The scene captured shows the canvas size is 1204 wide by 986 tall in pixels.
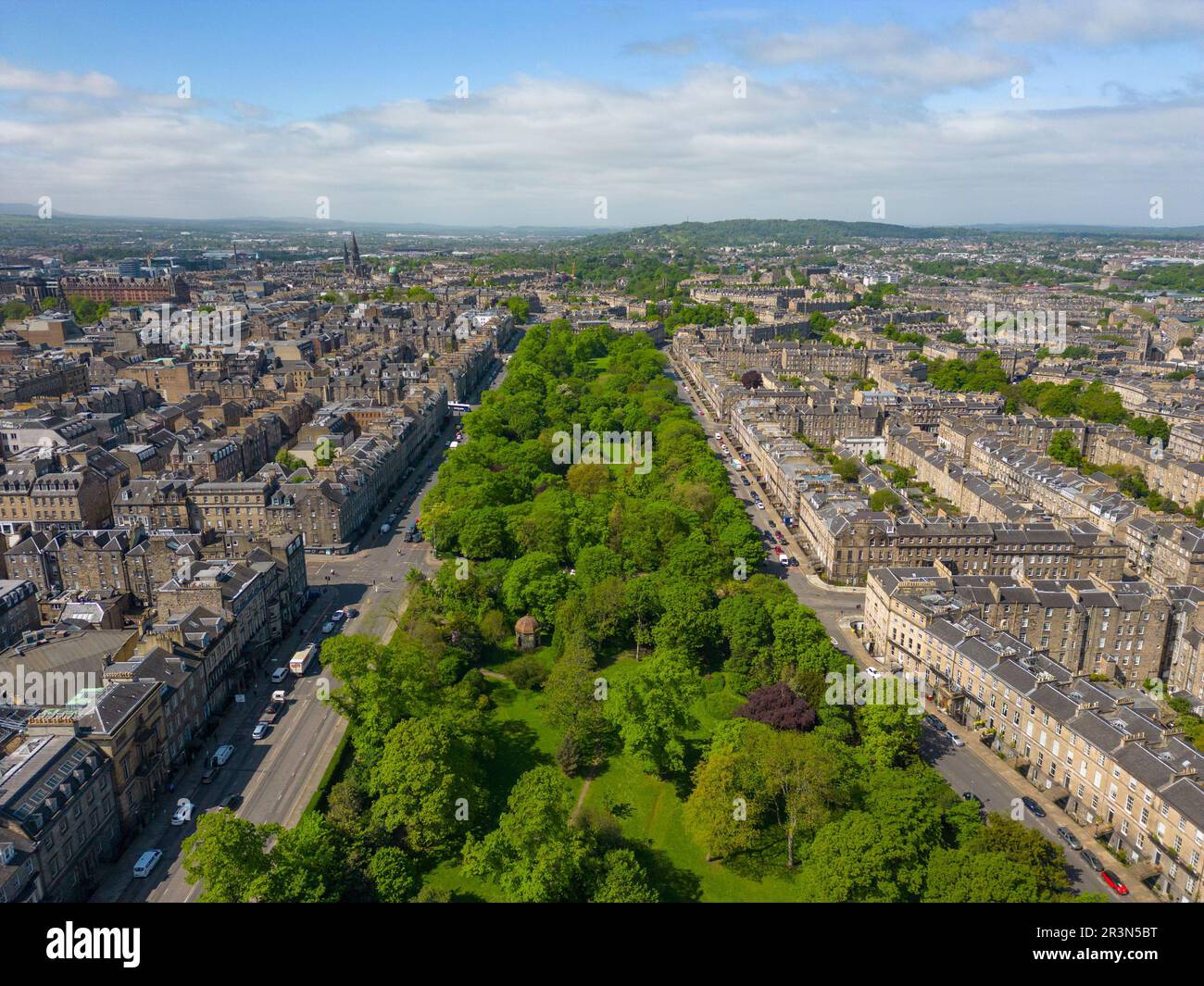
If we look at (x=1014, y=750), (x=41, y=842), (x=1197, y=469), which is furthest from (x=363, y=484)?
(x=1197, y=469)

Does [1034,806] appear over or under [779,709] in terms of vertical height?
under

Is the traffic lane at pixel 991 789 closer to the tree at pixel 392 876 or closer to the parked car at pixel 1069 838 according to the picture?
the parked car at pixel 1069 838

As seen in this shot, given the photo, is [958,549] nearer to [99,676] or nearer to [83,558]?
[99,676]

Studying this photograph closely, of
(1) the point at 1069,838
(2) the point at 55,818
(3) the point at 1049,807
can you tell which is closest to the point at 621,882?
(1) the point at 1069,838

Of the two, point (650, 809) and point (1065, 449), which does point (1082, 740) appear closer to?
point (650, 809)

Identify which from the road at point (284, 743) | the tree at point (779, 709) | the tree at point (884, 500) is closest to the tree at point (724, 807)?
the tree at point (779, 709)
